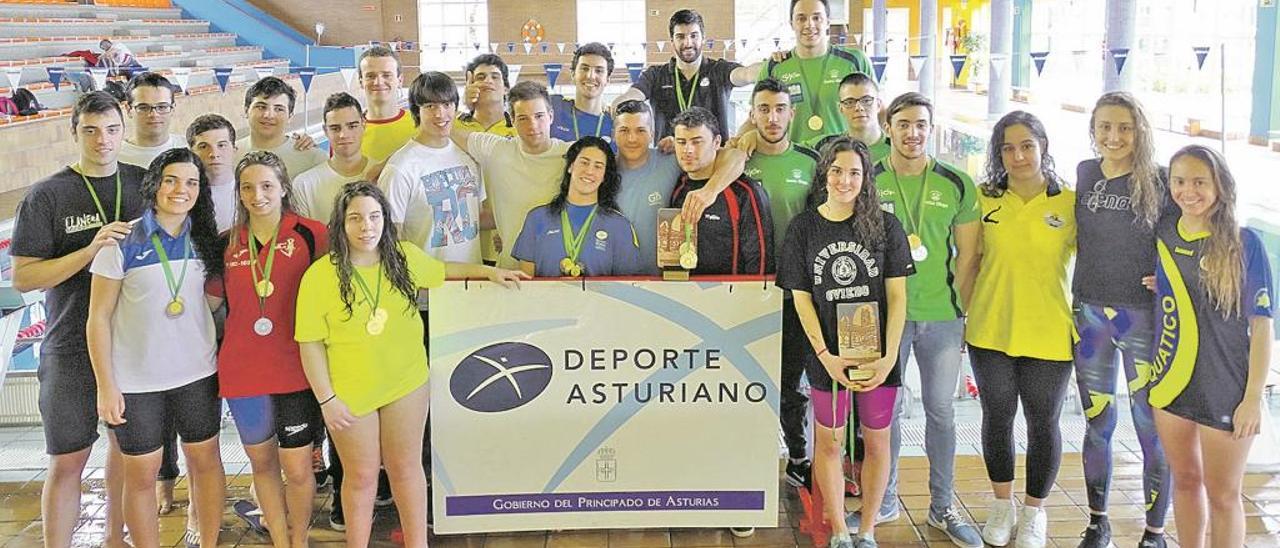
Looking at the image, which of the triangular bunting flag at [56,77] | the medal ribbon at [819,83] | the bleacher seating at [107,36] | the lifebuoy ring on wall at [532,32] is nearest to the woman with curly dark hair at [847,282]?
the medal ribbon at [819,83]

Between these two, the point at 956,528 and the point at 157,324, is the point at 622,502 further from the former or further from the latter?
the point at 157,324

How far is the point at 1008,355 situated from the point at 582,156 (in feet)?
4.57

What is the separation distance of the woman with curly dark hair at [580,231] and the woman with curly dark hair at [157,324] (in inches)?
35.6

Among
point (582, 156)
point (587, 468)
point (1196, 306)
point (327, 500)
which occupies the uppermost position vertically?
point (582, 156)

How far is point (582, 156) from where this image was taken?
10.1 feet

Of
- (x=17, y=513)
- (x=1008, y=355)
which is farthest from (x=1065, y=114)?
(x=17, y=513)

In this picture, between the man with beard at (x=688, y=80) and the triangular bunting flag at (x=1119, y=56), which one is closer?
the man with beard at (x=688, y=80)

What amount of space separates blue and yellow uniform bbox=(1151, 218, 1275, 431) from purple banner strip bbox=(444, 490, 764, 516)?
4.10ft

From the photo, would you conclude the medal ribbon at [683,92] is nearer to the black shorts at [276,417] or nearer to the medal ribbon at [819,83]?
the medal ribbon at [819,83]

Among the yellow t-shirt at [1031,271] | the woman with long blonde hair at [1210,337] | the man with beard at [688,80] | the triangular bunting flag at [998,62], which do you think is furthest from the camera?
the triangular bunting flag at [998,62]

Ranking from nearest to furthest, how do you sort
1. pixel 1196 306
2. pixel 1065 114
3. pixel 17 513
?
pixel 1196 306
pixel 17 513
pixel 1065 114

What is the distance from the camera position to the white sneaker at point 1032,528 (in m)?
3.18

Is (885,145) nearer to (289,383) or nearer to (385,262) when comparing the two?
Result: (385,262)

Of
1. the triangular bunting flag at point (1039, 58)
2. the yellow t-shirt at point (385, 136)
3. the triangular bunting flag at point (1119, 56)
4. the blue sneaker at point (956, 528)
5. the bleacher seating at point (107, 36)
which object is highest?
the bleacher seating at point (107, 36)
